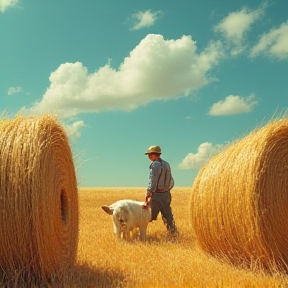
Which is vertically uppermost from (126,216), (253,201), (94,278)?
(253,201)

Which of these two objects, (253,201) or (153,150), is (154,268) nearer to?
(253,201)

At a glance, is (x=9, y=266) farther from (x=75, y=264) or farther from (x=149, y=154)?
(x=149, y=154)

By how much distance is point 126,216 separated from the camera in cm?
957

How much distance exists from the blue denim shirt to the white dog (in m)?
0.67

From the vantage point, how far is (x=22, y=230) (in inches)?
233

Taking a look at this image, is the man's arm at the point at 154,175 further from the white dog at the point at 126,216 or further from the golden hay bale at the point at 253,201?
the golden hay bale at the point at 253,201

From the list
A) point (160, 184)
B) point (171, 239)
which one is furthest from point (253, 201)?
point (160, 184)

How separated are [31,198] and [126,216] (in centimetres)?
390

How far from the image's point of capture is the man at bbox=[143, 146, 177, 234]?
10.6 meters

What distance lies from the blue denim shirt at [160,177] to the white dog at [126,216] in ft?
2.20

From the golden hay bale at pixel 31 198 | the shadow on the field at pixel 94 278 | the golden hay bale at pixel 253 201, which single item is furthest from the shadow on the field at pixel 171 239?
the golden hay bale at pixel 31 198

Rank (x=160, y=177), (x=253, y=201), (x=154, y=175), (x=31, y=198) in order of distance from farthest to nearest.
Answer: (x=160, y=177), (x=154, y=175), (x=253, y=201), (x=31, y=198)

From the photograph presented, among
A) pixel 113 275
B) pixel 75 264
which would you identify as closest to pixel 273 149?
pixel 113 275

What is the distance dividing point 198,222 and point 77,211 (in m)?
2.18
